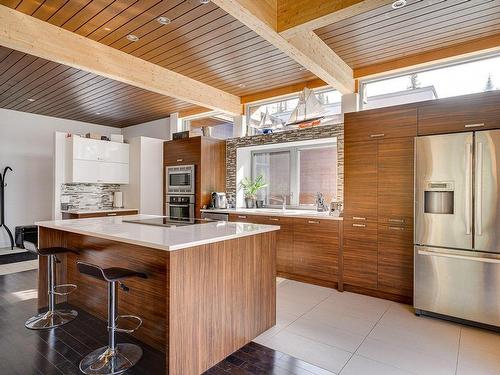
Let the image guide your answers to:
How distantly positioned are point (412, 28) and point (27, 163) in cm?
734

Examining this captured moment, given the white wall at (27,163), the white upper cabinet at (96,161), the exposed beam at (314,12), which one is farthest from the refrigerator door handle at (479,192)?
the white wall at (27,163)

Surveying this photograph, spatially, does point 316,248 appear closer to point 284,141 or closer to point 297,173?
point 297,173

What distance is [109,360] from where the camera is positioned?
215 centimetres

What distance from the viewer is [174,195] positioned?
18.8 ft

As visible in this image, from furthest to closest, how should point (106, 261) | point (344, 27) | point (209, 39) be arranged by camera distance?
point (209, 39)
point (344, 27)
point (106, 261)

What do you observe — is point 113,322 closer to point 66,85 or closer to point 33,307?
point 33,307

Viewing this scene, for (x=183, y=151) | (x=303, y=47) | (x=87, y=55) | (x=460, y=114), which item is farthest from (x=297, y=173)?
(x=87, y=55)

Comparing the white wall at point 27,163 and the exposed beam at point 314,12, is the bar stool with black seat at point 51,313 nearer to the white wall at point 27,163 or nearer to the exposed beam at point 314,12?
the exposed beam at point 314,12

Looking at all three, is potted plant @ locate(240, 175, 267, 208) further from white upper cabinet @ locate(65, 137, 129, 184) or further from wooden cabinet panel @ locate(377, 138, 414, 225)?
white upper cabinet @ locate(65, 137, 129, 184)

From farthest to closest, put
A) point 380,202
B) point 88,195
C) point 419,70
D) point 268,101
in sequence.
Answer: point 88,195
point 268,101
point 419,70
point 380,202

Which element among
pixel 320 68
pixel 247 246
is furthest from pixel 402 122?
pixel 247 246

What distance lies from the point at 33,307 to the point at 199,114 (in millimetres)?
4186

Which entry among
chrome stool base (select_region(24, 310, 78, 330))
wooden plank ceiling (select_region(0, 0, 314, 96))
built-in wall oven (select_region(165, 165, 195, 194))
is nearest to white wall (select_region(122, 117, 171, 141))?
built-in wall oven (select_region(165, 165, 195, 194))

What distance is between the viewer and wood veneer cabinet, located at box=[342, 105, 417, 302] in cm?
329
